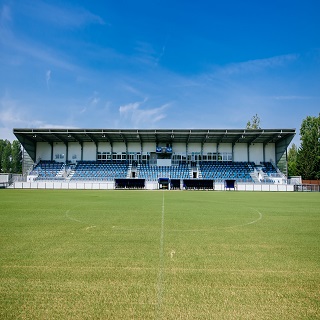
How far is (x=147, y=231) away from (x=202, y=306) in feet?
15.7

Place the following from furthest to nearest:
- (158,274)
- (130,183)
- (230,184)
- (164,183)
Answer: (130,183) < (164,183) < (230,184) < (158,274)

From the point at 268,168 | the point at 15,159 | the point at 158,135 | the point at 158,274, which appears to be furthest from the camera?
the point at 15,159

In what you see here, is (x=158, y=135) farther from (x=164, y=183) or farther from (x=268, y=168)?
(x=268, y=168)

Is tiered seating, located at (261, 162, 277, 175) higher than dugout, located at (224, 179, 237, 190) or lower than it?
higher

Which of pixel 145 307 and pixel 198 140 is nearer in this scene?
pixel 145 307

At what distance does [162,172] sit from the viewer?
54.5m

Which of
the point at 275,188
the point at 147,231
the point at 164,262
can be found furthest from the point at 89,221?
the point at 275,188

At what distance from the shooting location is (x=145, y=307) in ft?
10.8

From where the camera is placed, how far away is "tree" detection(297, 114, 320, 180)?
57906mm

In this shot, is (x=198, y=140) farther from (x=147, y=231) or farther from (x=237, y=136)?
(x=147, y=231)

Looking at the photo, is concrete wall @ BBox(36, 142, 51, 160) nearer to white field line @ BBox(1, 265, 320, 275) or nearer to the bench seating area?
the bench seating area

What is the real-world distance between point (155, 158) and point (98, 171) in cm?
1416

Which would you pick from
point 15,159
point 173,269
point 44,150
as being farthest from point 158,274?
point 15,159

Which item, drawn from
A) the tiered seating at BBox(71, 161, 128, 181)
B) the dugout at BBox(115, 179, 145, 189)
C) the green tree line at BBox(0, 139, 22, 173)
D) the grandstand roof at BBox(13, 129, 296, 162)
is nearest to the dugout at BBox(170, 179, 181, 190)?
the dugout at BBox(115, 179, 145, 189)
